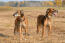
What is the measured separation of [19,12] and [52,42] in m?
2.16

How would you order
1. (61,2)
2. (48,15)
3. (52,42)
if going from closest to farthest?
(52,42) → (48,15) → (61,2)

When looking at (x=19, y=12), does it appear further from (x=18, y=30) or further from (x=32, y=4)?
(x=32, y=4)

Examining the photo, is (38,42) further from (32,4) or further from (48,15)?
(32,4)

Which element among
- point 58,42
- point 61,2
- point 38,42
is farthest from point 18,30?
point 61,2

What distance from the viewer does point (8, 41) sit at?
8.94 meters

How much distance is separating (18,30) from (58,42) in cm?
220

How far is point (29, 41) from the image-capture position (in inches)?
347

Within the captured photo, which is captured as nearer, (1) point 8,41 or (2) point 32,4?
(1) point 8,41

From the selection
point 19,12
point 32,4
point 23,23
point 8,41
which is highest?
point 19,12

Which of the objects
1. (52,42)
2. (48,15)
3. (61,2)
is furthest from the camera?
(61,2)

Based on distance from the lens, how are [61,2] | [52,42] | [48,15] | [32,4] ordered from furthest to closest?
[32,4]
[61,2]
[48,15]
[52,42]

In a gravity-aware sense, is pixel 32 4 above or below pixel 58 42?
below

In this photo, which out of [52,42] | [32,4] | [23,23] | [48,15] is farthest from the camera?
[32,4]

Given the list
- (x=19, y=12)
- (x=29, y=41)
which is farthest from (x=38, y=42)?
(x=19, y=12)
